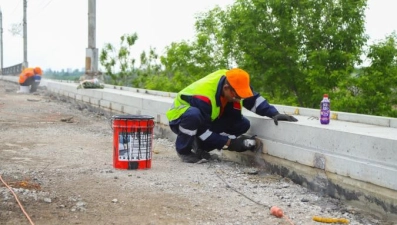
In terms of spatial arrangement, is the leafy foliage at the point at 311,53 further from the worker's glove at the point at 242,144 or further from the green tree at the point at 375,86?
the worker's glove at the point at 242,144

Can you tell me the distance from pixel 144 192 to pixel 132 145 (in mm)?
1088

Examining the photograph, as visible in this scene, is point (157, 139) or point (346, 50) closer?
point (157, 139)

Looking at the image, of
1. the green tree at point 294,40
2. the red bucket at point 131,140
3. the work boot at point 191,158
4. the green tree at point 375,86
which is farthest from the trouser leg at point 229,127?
the green tree at point 294,40

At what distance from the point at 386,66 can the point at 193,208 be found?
18145 millimetres

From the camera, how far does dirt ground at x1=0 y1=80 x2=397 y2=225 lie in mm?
4293

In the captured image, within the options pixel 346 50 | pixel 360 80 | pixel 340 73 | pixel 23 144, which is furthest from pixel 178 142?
pixel 346 50

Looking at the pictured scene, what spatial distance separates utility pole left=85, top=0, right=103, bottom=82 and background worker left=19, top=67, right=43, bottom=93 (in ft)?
21.9

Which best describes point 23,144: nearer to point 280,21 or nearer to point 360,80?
point 360,80

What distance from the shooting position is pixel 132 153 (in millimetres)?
6098

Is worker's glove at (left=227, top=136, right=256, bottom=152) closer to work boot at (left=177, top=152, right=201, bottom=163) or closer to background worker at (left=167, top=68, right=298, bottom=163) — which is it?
background worker at (left=167, top=68, right=298, bottom=163)

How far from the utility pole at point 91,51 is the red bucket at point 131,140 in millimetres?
11820

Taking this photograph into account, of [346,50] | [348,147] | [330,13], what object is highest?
[330,13]

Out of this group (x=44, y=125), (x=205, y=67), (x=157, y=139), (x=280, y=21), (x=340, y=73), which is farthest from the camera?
(x=205, y=67)

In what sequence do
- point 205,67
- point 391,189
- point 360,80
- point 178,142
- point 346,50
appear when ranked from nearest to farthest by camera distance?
point 391,189 → point 178,142 → point 360,80 → point 346,50 → point 205,67
